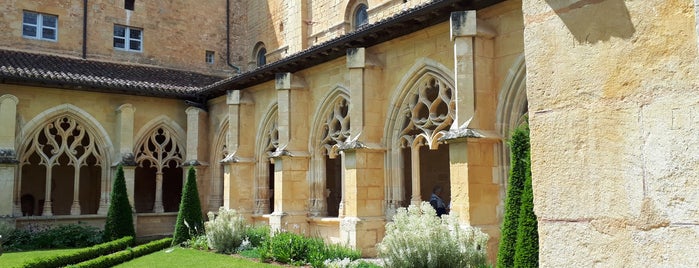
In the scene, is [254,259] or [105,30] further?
[105,30]

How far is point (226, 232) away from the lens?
1306cm

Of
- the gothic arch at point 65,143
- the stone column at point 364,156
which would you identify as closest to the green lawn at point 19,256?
the gothic arch at point 65,143

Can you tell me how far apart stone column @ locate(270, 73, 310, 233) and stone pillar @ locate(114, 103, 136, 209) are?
527 cm

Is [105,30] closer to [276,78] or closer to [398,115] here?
[276,78]

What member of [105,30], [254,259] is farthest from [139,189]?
[254,259]

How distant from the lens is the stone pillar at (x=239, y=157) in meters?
16.1

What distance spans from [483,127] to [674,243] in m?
7.69

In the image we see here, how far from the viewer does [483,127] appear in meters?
9.43

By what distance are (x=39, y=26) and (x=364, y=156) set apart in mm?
13054

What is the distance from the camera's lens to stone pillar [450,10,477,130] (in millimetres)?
9328

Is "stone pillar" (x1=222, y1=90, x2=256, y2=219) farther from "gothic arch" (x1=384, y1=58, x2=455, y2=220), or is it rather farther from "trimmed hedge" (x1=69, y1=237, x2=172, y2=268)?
"gothic arch" (x1=384, y1=58, x2=455, y2=220)

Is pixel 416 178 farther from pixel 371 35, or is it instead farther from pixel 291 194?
pixel 291 194

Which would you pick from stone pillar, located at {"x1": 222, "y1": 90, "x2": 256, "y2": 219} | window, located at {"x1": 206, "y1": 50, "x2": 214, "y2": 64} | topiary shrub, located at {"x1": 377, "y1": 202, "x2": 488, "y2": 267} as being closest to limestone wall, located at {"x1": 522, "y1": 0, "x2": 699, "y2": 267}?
topiary shrub, located at {"x1": 377, "y1": 202, "x2": 488, "y2": 267}

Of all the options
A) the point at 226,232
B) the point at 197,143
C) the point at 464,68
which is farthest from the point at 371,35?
the point at 197,143
